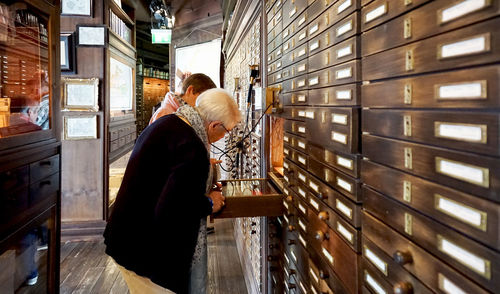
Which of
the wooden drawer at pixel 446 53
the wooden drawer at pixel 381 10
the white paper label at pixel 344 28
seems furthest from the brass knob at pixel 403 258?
the white paper label at pixel 344 28

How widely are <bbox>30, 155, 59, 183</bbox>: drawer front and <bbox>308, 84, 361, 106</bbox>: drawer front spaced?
152 cm

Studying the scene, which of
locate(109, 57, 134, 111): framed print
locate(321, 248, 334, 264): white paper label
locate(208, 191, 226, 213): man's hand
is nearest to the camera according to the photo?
locate(321, 248, 334, 264): white paper label

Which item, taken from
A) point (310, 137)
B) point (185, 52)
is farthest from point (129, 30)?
point (310, 137)

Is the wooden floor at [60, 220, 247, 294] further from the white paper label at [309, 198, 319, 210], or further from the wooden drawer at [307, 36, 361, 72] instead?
the wooden drawer at [307, 36, 361, 72]

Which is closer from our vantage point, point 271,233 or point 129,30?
point 271,233

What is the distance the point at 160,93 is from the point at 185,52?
564 cm

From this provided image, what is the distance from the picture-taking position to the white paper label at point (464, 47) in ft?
1.67

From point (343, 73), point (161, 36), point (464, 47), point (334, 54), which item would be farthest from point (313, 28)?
point (161, 36)

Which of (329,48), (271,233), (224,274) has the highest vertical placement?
(329,48)

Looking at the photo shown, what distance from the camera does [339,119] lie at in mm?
1026

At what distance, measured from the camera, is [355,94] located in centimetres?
93

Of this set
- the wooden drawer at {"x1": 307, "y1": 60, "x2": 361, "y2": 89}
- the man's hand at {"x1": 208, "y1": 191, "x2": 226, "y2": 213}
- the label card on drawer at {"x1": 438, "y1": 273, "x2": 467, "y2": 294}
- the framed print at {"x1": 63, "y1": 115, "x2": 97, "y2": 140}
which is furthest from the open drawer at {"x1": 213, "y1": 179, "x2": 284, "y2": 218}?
the framed print at {"x1": 63, "y1": 115, "x2": 97, "y2": 140}

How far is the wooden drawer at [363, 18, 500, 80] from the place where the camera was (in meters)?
0.50

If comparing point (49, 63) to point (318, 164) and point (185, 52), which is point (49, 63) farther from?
point (185, 52)
